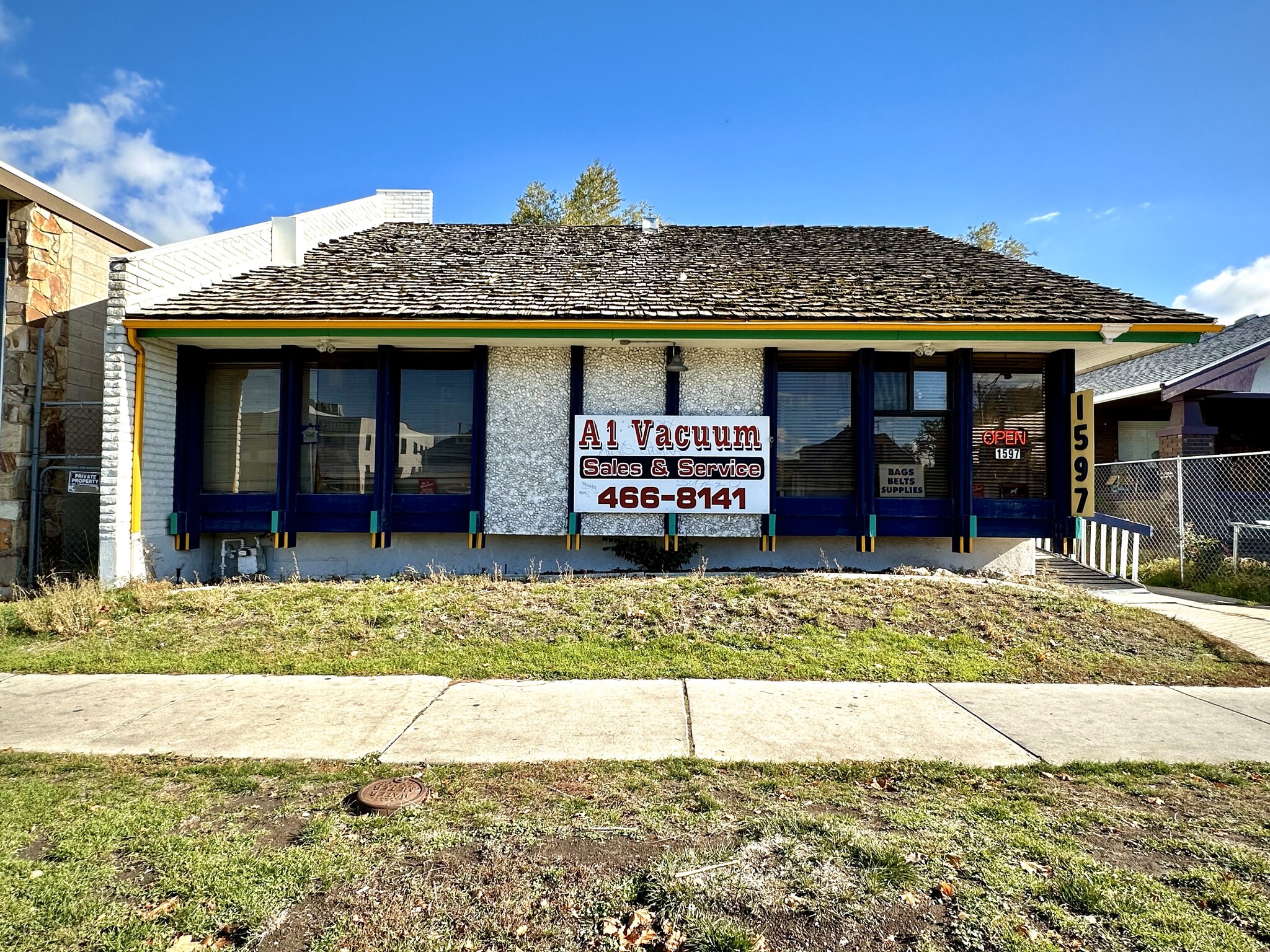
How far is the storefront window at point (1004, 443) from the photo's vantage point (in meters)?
9.62

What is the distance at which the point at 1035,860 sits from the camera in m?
2.97

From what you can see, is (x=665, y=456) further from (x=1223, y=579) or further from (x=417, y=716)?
(x=1223, y=579)

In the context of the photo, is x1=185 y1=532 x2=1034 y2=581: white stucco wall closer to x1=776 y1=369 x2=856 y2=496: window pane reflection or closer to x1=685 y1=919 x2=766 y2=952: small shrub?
x1=776 y1=369 x2=856 y2=496: window pane reflection

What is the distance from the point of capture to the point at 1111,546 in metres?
11.9

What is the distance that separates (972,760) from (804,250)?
1031cm

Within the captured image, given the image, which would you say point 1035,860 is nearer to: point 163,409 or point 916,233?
point 163,409

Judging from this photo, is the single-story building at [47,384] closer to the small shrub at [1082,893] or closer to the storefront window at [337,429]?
the storefront window at [337,429]

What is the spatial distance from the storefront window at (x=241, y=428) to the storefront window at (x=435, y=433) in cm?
183

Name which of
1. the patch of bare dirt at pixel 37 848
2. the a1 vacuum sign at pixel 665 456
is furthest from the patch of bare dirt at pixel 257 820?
the a1 vacuum sign at pixel 665 456

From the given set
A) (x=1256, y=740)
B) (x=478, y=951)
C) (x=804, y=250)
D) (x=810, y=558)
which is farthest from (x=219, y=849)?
(x=804, y=250)

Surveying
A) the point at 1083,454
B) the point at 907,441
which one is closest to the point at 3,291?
the point at 907,441

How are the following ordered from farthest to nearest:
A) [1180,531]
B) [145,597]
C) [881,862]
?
[1180,531], [145,597], [881,862]

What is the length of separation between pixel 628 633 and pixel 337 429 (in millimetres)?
5611

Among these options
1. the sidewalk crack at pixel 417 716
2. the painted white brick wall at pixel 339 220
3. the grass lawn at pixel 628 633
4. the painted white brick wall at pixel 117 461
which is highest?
the painted white brick wall at pixel 339 220
